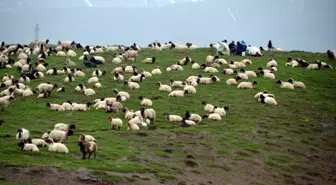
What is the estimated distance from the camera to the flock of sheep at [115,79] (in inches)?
1030

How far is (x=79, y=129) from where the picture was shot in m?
29.4

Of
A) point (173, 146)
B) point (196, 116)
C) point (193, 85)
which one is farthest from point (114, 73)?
point (173, 146)

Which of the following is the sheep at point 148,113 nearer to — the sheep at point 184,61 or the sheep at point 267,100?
the sheep at point 267,100

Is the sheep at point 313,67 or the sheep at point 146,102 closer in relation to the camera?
the sheep at point 146,102

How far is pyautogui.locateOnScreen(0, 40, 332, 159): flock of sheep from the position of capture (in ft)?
85.9

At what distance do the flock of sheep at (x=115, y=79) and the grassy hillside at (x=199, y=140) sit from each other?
482mm

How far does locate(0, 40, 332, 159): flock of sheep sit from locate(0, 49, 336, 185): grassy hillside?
0.48 metres

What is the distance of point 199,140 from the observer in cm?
2898

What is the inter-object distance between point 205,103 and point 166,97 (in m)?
3.16

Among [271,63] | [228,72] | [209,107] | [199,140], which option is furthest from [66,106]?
[271,63]

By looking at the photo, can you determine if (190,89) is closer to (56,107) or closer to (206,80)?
(206,80)

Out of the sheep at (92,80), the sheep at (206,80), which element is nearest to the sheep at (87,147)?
the sheep at (92,80)

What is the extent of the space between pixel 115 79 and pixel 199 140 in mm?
16113

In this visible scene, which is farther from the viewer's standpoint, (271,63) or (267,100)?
(271,63)
